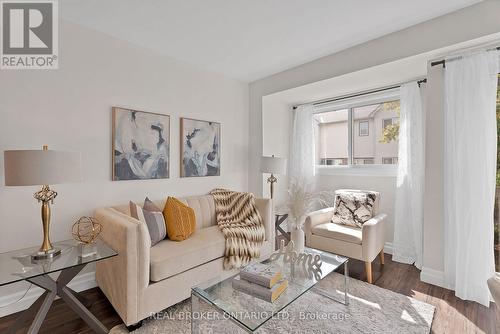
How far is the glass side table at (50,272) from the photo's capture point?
1.52 metres

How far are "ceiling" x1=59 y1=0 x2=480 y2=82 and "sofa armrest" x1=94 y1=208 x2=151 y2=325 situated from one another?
186 cm

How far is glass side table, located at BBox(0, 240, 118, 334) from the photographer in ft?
5.00

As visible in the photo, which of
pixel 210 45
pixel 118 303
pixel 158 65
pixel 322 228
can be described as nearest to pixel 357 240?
pixel 322 228

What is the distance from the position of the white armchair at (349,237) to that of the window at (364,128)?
1.21 m

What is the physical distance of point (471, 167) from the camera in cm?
219

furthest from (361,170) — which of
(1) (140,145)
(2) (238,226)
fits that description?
(1) (140,145)

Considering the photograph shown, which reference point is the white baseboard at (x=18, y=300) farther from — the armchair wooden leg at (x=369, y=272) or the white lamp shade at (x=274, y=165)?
the armchair wooden leg at (x=369, y=272)

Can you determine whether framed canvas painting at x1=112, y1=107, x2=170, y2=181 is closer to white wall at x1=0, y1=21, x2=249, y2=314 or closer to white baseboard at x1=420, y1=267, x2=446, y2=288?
white wall at x1=0, y1=21, x2=249, y2=314

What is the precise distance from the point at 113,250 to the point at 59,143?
1191 millimetres

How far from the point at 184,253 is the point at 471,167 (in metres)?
2.66

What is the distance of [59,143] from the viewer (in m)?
2.27

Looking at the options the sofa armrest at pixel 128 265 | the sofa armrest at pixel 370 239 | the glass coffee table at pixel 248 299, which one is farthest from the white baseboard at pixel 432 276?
the sofa armrest at pixel 128 265

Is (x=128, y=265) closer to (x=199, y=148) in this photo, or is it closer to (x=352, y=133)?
(x=199, y=148)

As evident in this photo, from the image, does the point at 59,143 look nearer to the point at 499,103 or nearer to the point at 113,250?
the point at 113,250
